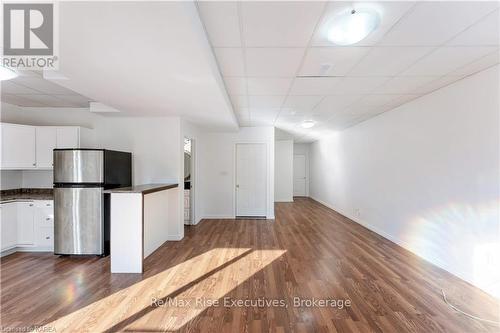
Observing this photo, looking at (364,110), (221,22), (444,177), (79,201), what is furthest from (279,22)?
(79,201)

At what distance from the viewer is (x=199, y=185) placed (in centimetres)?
569

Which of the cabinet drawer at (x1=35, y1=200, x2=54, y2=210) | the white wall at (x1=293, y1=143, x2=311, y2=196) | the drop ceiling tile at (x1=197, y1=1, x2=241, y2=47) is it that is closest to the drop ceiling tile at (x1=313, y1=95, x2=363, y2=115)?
the drop ceiling tile at (x1=197, y1=1, x2=241, y2=47)

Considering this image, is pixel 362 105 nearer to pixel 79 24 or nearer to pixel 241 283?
pixel 241 283

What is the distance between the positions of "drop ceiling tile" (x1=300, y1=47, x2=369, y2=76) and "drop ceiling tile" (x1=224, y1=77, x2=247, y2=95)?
2.58 ft

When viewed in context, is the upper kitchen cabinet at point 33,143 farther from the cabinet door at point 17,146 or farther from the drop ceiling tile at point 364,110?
the drop ceiling tile at point 364,110

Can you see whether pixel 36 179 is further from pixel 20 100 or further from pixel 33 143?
pixel 20 100

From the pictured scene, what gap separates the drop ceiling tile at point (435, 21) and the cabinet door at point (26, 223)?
5.42 meters

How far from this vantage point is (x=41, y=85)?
317 centimetres

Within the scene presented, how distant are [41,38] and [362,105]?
4400 mm

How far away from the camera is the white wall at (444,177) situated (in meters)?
2.55

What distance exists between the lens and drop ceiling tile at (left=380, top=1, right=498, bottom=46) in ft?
5.26

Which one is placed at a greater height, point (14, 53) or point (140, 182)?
point (14, 53)

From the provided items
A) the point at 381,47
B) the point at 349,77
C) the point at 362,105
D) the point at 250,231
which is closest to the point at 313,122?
the point at 362,105

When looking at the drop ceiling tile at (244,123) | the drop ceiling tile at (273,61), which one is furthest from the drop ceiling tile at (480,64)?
the drop ceiling tile at (244,123)
